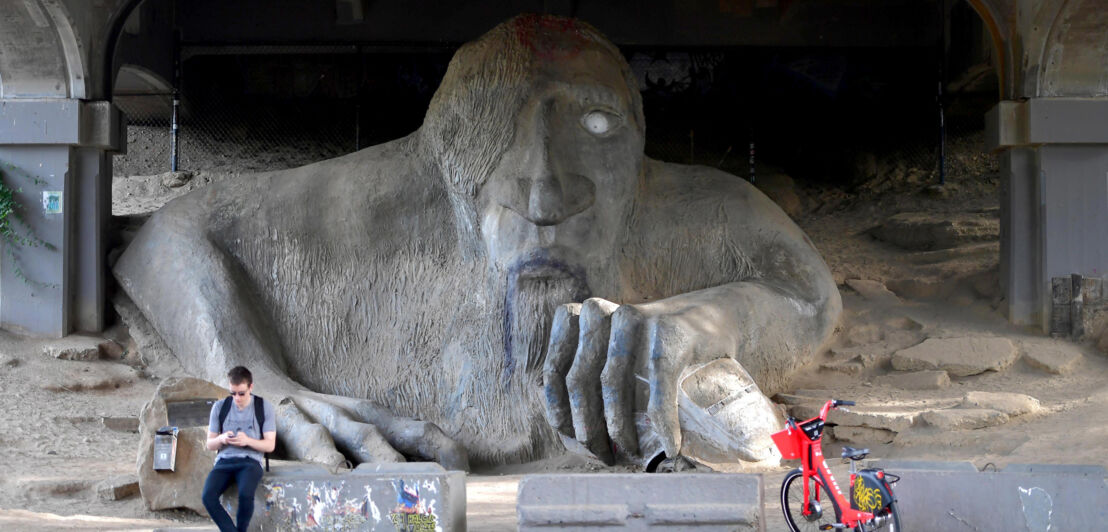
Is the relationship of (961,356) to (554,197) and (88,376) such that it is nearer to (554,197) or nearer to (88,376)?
(554,197)

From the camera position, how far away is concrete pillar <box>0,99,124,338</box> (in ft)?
22.4

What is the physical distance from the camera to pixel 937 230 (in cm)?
878

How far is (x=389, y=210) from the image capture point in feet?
20.5

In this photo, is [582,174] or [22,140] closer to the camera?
[582,174]

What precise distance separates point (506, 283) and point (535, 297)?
0.57ft

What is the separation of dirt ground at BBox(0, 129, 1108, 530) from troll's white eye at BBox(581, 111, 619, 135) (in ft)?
4.87

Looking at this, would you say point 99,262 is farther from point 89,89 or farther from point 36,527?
point 36,527

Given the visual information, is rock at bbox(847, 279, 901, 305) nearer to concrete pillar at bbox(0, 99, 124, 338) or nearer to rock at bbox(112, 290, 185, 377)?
rock at bbox(112, 290, 185, 377)

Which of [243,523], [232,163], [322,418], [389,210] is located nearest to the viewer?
[243,523]

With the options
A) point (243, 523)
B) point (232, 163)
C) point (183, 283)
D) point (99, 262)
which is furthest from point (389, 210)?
point (232, 163)

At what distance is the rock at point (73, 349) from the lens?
6.60 meters

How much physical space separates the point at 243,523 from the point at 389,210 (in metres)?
2.78

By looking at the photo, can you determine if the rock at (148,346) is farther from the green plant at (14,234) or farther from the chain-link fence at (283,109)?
the chain-link fence at (283,109)

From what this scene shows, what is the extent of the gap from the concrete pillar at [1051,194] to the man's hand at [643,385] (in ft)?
9.66
